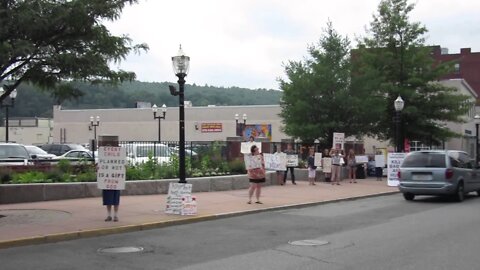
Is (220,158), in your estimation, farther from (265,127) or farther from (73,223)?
(265,127)

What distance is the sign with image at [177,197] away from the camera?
14047 mm

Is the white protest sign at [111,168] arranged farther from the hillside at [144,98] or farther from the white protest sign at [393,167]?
the hillside at [144,98]

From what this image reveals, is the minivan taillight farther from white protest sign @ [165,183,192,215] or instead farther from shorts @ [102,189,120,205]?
shorts @ [102,189,120,205]

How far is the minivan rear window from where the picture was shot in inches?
739

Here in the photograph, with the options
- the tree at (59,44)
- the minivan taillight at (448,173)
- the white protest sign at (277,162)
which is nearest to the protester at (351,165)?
the white protest sign at (277,162)

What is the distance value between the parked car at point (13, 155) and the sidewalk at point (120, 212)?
611 cm

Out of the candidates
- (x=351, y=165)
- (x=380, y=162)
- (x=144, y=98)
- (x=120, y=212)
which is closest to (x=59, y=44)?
(x=120, y=212)

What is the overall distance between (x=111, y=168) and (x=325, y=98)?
62.6 feet

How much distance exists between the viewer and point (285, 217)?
14.7 metres

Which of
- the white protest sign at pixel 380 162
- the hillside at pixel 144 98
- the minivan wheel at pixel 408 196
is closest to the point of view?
the minivan wheel at pixel 408 196

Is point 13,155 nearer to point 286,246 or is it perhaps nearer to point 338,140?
point 338,140

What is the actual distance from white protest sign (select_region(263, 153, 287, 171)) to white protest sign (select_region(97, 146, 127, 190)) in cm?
1187

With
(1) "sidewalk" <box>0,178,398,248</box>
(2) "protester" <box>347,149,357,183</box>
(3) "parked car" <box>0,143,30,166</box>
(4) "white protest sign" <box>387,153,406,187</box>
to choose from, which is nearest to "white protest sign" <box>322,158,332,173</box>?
(2) "protester" <box>347,149,357,183</box>

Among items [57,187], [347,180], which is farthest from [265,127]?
[57,187]
